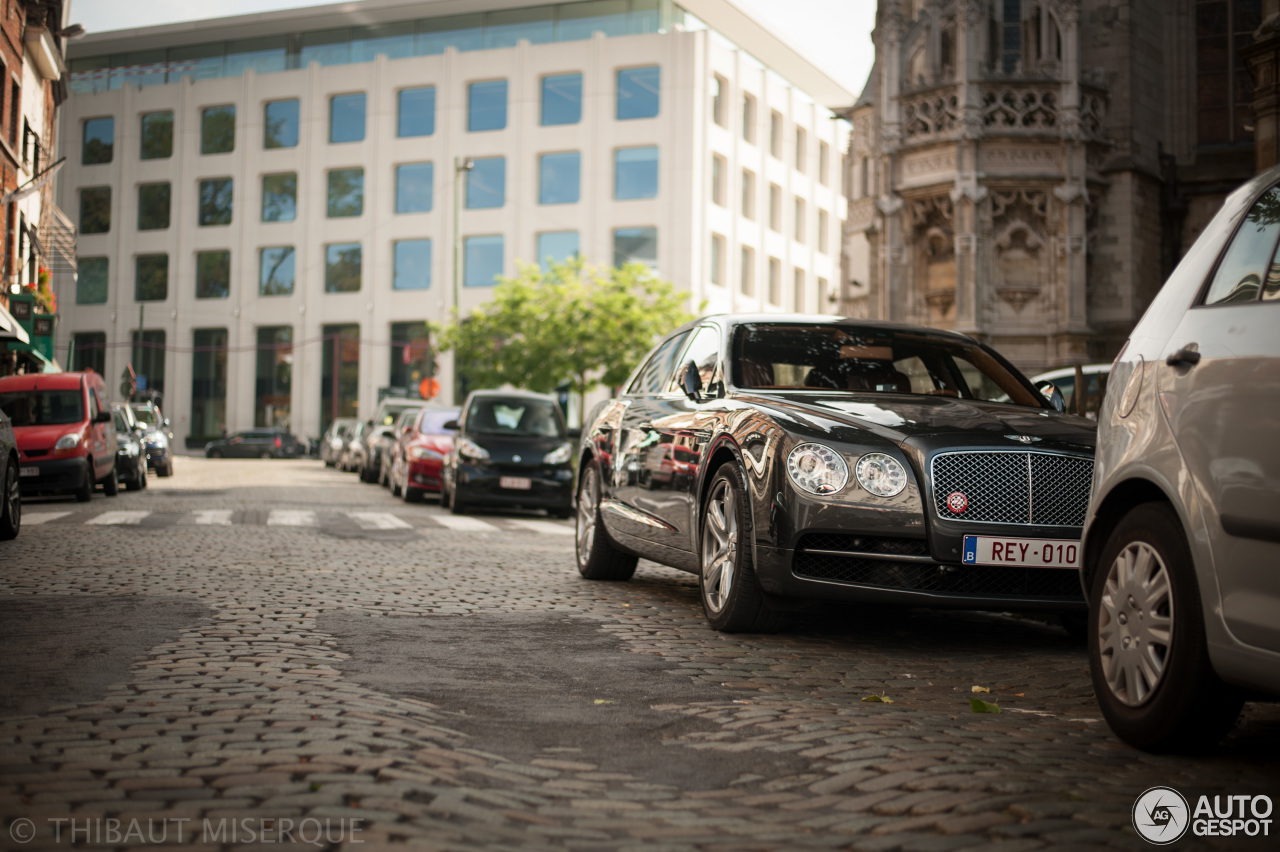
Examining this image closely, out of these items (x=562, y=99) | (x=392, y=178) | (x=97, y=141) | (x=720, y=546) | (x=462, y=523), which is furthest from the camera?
(x=97, y=141)

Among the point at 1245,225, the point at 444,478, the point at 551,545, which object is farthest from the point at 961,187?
the point at 1245,225

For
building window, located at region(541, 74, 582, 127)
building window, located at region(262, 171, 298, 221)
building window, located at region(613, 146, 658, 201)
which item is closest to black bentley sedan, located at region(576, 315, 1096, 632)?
building window, located at region(613, 146, 658, 201)

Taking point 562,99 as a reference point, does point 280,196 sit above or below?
below

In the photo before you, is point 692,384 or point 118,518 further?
point 118,518

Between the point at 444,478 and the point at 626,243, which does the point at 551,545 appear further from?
the point at 626,243

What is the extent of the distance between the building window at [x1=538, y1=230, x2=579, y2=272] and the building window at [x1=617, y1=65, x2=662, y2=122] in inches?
206

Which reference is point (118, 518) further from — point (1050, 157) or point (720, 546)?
point (1050, 157)

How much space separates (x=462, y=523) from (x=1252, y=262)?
13.2 metres

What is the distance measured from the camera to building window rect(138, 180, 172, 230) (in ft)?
215

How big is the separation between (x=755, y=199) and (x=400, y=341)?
1661cm

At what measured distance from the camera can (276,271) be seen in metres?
62.8

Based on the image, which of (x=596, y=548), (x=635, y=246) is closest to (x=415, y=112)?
(x=635, y=246)

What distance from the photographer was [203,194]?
213 ft

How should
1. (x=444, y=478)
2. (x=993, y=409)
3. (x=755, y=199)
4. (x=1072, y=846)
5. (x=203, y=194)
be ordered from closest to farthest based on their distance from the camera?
1. (x=1072, y=846)
2. (x=993, y=409)
3. (x=444, y=478)
4. (x=755, y=199)
5. (x=203, y=194)
